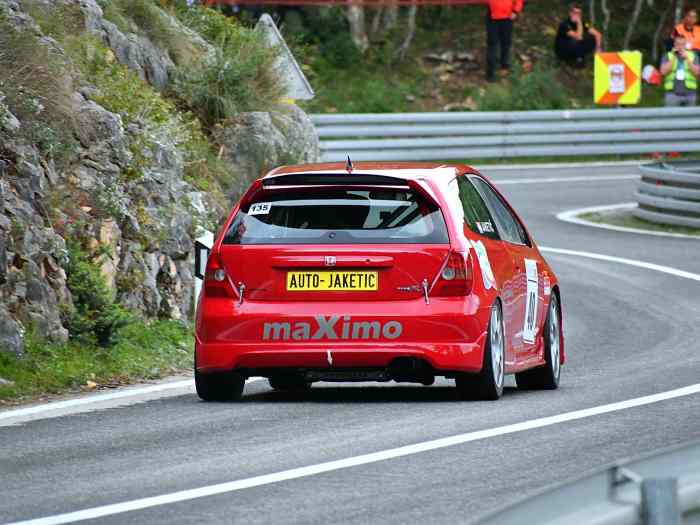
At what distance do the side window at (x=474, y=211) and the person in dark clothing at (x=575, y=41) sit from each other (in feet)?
87.5

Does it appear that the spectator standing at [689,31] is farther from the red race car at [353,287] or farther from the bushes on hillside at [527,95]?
the red race car at [353,287]

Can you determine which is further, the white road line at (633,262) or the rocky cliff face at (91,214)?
the white road line at (633,262)

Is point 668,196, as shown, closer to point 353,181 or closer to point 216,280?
point 353,181

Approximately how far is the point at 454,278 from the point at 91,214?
14.6 feet

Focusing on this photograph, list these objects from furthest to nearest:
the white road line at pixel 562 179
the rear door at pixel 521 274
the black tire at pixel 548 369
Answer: the white road line at pixel 562 179
the black tire at pixel 548 369
the rear door at pixel 521 274

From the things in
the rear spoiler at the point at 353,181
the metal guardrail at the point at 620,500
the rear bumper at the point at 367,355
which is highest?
the metal guardrail at the point at 620,500

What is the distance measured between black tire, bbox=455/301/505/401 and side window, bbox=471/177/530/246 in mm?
985

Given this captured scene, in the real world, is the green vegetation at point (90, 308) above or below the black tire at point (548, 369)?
above

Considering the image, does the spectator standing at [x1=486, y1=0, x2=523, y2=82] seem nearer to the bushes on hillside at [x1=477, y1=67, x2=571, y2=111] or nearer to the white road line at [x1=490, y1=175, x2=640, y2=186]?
the bushes on hillside at [x1=477, y1=67, x2=571, y2=111]

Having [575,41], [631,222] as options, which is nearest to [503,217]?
[631,222]

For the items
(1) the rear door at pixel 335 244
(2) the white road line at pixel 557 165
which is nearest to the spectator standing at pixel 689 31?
(2) the white road line at pixel 557 165

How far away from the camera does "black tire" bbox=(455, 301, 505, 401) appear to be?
10508mm

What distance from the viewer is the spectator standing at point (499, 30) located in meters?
36.0

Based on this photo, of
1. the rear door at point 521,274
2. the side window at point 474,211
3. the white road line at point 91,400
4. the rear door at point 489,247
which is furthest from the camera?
the rear door at point 521,274
